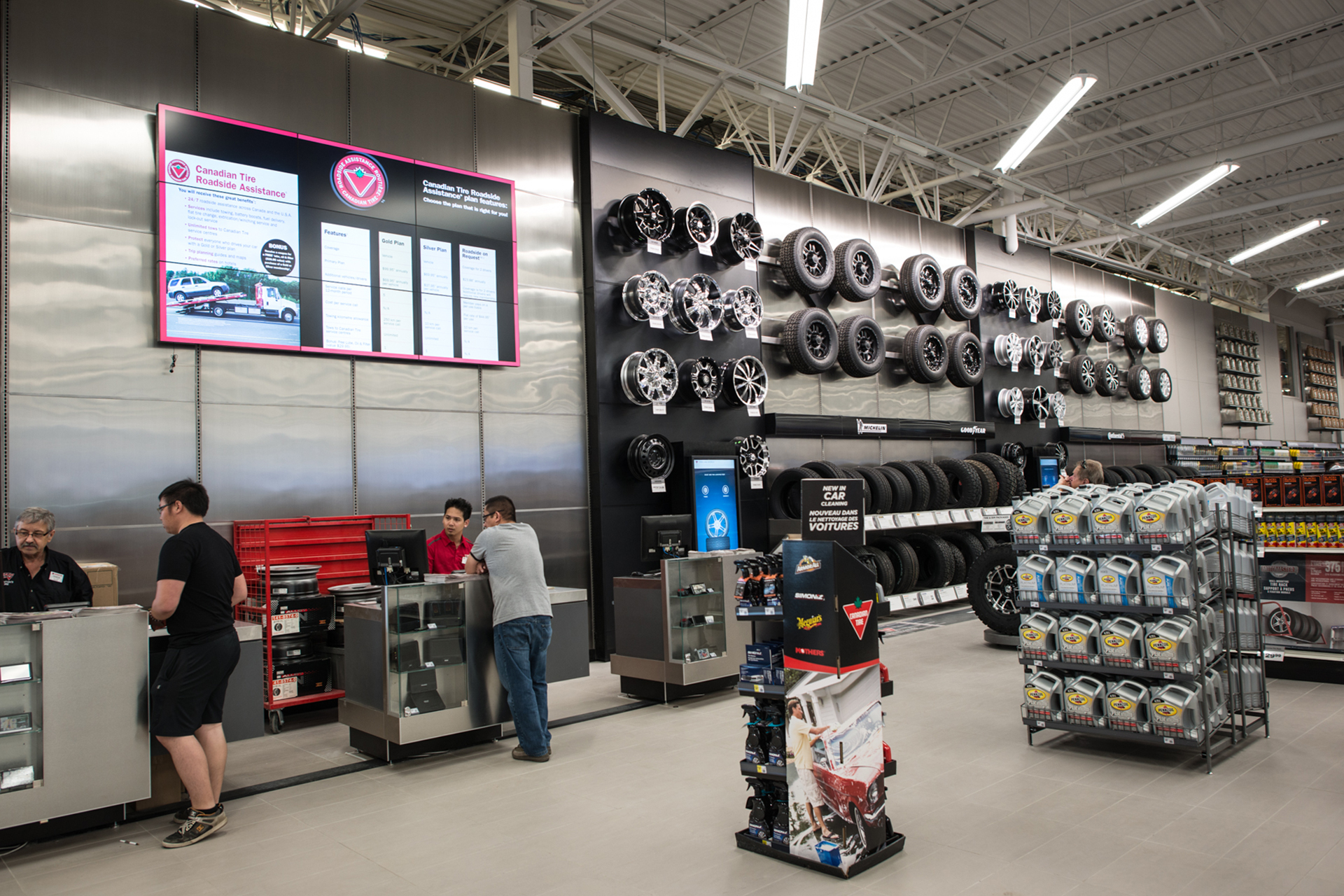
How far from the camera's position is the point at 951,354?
38.1 feet

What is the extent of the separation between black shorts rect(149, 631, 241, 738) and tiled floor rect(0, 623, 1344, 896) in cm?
51

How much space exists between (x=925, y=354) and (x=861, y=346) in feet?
4.02

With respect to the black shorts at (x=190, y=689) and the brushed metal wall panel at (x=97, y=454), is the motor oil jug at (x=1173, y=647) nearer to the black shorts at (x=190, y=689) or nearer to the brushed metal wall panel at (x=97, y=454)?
the black shorts at (x=190, y=689)

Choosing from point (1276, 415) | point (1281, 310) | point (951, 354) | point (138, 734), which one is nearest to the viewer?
point (138, 734)

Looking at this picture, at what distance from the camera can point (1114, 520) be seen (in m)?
4.52

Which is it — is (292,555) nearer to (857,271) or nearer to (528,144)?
(528,144)

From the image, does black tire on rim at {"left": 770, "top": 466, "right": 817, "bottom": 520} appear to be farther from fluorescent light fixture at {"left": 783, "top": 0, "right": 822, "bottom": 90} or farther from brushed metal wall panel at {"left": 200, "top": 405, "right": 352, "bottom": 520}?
brushed metal wall panel at {"left": 200, "top": 405, "right": 352, "bottom": 520}

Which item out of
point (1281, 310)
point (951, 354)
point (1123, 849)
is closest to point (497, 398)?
point (1123, 849)

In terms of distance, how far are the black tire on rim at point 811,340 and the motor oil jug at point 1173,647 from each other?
5609mm

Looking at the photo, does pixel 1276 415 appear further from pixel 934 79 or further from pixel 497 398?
pixel 497 398

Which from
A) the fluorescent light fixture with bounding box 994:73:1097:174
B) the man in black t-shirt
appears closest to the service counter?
the man in black t-shirt

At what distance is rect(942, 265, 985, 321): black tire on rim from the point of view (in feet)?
38.8

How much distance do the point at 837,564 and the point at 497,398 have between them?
4.66 m

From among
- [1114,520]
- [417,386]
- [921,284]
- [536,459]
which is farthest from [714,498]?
[921,284]
